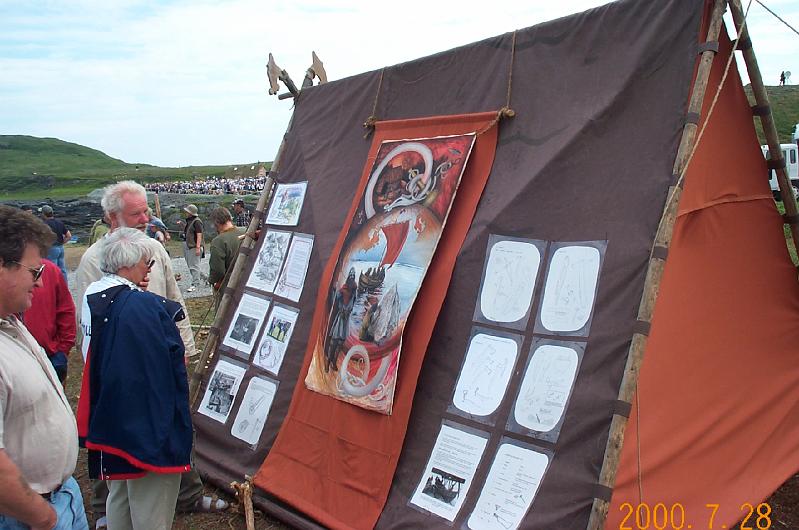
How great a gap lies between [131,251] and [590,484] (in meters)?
2.40

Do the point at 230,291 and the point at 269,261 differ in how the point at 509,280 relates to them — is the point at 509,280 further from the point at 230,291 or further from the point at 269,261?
the point at 230,291

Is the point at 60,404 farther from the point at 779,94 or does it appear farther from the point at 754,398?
the point at 779,94

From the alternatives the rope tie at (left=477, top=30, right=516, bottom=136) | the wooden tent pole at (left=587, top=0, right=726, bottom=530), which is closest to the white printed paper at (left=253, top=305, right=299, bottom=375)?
the rope tie at (left=477, top=30, right=516, bottom=136)

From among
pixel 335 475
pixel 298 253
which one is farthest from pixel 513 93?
pixel 335 475

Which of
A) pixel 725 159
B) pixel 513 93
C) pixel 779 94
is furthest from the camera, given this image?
pixel 779 94

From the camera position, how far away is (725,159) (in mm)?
3512

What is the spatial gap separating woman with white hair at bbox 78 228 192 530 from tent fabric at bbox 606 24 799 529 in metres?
2.07

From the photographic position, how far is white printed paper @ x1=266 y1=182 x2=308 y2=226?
16.8 feet

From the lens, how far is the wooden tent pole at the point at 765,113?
10.7 ft

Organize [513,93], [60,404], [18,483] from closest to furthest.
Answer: [18,483], [60,404], [513,93]

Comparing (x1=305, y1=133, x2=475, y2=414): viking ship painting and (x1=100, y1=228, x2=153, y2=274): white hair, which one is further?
→ (x1=305, y1=133, x2=475, y2=414): viking ship painting

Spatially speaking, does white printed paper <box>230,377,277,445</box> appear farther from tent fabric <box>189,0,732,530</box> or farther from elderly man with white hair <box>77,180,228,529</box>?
elderly man with white hair <box>77,180,228,529</box>

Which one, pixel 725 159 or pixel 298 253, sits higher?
pixel 725 159

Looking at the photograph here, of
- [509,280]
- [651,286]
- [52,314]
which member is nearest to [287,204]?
[52,314]
